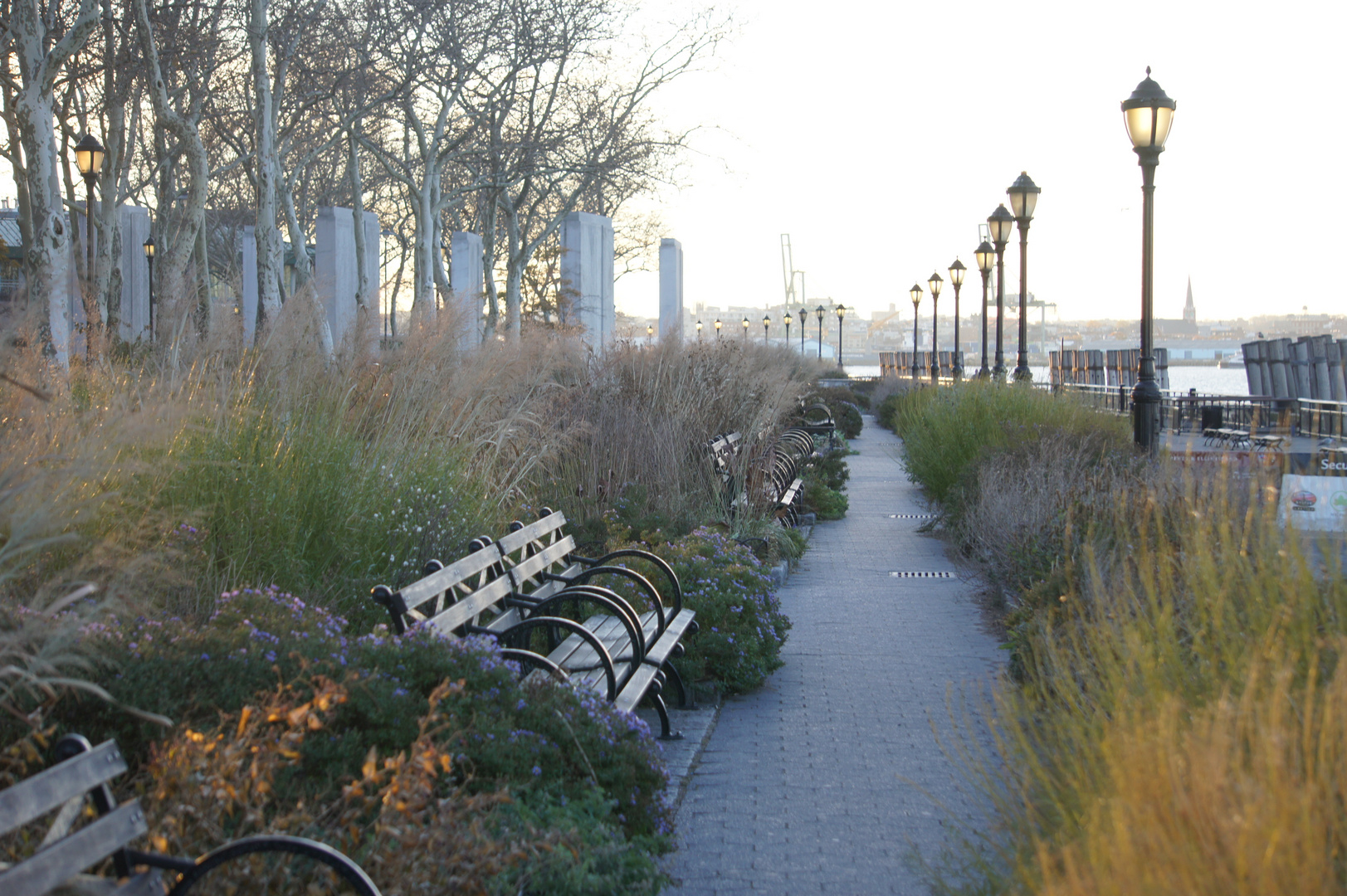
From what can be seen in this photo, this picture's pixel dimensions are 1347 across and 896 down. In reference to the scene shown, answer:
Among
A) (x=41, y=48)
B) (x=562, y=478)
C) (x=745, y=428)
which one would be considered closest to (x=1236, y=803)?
(x=562, y=478)

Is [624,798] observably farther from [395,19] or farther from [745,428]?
[395,19]

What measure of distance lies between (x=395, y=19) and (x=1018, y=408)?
13408 millimetres

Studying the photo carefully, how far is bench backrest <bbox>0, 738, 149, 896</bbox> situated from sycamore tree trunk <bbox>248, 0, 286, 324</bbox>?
1327 cm

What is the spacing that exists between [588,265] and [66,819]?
25419 millimetres

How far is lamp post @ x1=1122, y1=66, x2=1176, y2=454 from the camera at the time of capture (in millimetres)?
9016

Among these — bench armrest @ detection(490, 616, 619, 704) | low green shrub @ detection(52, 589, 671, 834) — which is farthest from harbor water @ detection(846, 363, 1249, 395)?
low green shrub @ detection(52, 589, 671, 834)

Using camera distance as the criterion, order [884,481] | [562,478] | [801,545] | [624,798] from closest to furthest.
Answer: [624,798]
[562,478]
[801,545]
[884,481]

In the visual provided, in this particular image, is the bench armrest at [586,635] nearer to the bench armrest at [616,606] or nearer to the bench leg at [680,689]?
the bench armrest at [616,606]

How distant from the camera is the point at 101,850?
2117 mm

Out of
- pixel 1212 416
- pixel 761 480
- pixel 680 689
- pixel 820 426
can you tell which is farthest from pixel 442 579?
pixel 1212 416

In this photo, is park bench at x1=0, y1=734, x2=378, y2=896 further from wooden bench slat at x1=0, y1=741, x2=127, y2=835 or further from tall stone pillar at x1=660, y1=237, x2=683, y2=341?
tall stone pillar at x1=660, y1=237, x2=683, y2=341

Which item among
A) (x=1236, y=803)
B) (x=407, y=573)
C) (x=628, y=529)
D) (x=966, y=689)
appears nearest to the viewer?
(x=1236, y=803)

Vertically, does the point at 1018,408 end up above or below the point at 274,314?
below

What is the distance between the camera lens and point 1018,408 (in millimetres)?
10719
